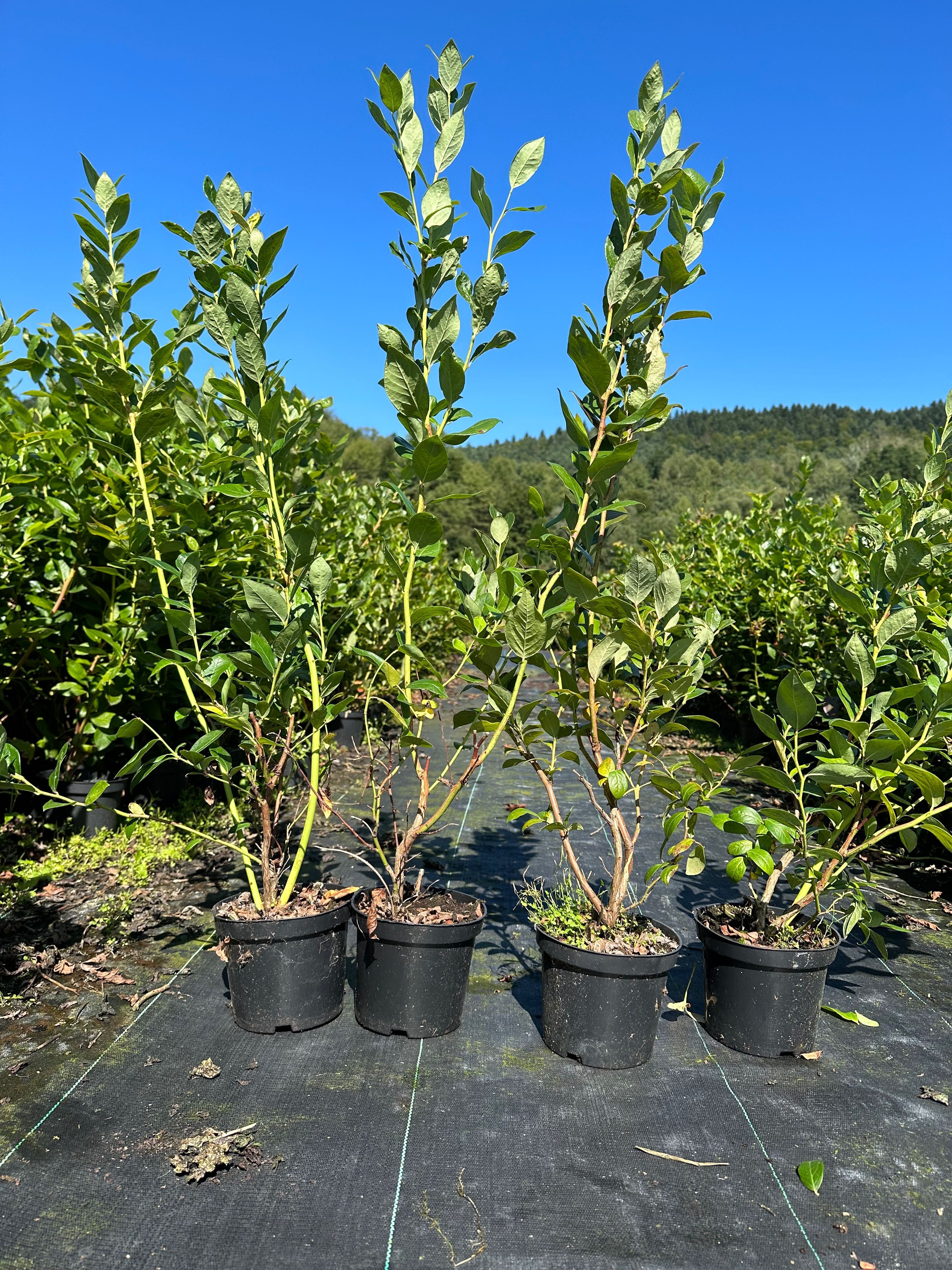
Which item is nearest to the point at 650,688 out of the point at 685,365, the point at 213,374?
the point at 685,365

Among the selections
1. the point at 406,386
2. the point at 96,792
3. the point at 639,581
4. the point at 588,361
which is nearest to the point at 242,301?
the point at 406,386

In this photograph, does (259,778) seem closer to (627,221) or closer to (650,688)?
(650,688)

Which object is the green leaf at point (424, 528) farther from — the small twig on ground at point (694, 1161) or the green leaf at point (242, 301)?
the small twig on ground at point (694, 1161)

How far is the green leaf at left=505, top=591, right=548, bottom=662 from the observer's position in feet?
6.64

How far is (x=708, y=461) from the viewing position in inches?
1825

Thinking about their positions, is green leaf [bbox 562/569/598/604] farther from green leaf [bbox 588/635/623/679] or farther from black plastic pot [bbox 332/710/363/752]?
black plastic pot [bbox 332/710/363/752]

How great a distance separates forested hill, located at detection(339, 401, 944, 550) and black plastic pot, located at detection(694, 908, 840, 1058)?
1691 millimetres

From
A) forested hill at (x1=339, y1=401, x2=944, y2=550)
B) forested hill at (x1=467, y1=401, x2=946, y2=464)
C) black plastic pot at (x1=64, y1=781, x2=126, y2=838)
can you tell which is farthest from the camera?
forested hill at (x1=467, y1=401, x2=946, y2=464)

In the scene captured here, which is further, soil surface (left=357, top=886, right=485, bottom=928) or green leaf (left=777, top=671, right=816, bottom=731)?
soil surface (left=357, top=886, right=485, bottom=928)

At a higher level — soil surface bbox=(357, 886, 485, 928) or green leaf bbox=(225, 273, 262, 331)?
green leaf bbox=(225, 273, 262, 331)

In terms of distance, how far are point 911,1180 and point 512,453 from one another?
5946 cm

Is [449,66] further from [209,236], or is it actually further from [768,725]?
[768,725]

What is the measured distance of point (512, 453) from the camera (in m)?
59.4

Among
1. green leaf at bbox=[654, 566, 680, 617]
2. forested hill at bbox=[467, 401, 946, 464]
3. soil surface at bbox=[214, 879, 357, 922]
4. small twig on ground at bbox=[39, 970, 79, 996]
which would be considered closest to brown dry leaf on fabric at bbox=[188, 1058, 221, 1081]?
soil surface at bbox=[214, 879, 357, 922]
